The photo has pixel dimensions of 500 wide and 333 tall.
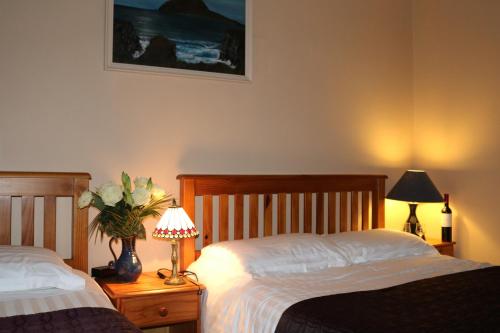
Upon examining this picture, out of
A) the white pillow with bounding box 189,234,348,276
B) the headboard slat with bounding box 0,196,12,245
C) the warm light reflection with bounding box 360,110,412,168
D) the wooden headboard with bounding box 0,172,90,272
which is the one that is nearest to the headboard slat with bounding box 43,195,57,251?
the wooden headboard with bounding box 0,172,90,272

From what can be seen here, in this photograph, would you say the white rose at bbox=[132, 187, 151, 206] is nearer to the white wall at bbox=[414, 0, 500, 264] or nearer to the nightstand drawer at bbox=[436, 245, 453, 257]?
the nightstand drawer at bbox=[436, 245, 453, 257]

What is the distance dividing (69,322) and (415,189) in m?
2.37

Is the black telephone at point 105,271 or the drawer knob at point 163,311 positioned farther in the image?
the black telephone at point 105,271

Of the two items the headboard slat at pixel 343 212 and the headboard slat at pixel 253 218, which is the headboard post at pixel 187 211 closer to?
the headboard slat at pixel 253 218

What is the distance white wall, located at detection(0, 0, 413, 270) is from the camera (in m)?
2.37

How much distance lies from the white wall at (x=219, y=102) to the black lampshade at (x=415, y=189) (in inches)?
9.8

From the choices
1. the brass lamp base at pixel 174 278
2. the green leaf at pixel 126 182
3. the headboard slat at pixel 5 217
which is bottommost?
the brass lamp base at pixel 174 278

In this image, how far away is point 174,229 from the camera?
2.32 meters

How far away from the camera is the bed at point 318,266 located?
1744mm

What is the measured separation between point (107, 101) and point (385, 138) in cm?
198

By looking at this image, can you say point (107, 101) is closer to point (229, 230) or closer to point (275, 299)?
point (229, 230)

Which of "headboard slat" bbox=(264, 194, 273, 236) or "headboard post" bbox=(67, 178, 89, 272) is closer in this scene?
"headboard post" bbox=(67, 178, 89, 272)

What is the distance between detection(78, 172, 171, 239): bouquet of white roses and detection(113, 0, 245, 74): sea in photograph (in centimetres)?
71

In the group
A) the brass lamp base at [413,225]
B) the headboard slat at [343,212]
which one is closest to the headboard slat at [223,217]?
the headboard slat at [343,212]
